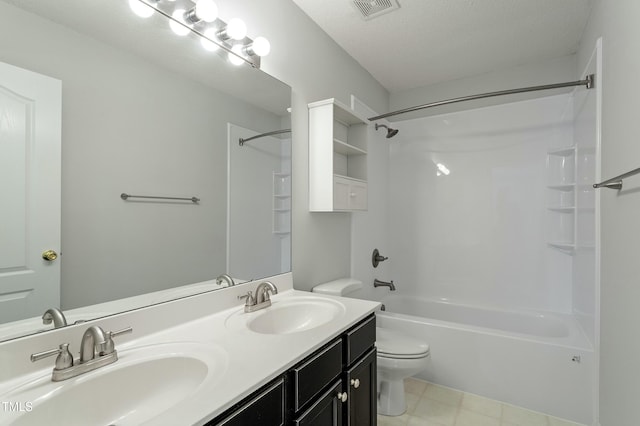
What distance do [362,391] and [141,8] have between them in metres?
1.79

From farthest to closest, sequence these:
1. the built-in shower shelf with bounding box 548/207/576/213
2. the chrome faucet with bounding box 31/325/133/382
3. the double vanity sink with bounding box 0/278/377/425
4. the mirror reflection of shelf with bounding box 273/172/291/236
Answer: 1. the built-in shower shelf with bounding box 548/207/576/213
2. the mirror reflection of shelf with bounding box 273/172/291/236
3. the chrome faucet with bounding box 31/325/133/382
4. the double vanity sink with bounding box 0/278/377/425

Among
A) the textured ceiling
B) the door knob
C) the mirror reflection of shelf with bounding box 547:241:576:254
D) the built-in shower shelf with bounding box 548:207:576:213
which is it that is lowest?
the mirror reflection of shelf with bounding box 547:241:576:254

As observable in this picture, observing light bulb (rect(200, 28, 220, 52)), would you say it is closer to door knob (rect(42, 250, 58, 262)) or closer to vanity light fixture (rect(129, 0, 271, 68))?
vanity light fixture (rect(129, 0, 271, 68))

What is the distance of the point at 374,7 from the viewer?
192 centimetres

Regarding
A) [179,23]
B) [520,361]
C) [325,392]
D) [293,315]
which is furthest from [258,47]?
[520,361]

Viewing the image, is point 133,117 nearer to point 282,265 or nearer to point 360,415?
point 282,265

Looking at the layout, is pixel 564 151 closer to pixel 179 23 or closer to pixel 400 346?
pixel 400 346

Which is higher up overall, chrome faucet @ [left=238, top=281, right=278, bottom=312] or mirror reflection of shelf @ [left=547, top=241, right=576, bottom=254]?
mirror reflection of shelf @ [left=547, top=241, right=576, bottom=254]

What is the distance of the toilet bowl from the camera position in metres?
1.84

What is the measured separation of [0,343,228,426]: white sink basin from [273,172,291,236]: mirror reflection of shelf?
889mm

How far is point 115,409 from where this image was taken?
2.64 ft

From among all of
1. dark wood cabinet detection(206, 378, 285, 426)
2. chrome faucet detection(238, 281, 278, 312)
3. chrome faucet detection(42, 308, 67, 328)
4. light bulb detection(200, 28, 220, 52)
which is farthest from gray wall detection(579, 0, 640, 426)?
chrome faucet detection(42, 308, 67, 328)

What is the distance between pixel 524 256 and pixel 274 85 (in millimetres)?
2498

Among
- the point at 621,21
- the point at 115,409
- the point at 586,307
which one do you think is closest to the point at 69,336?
the point at 115,409
